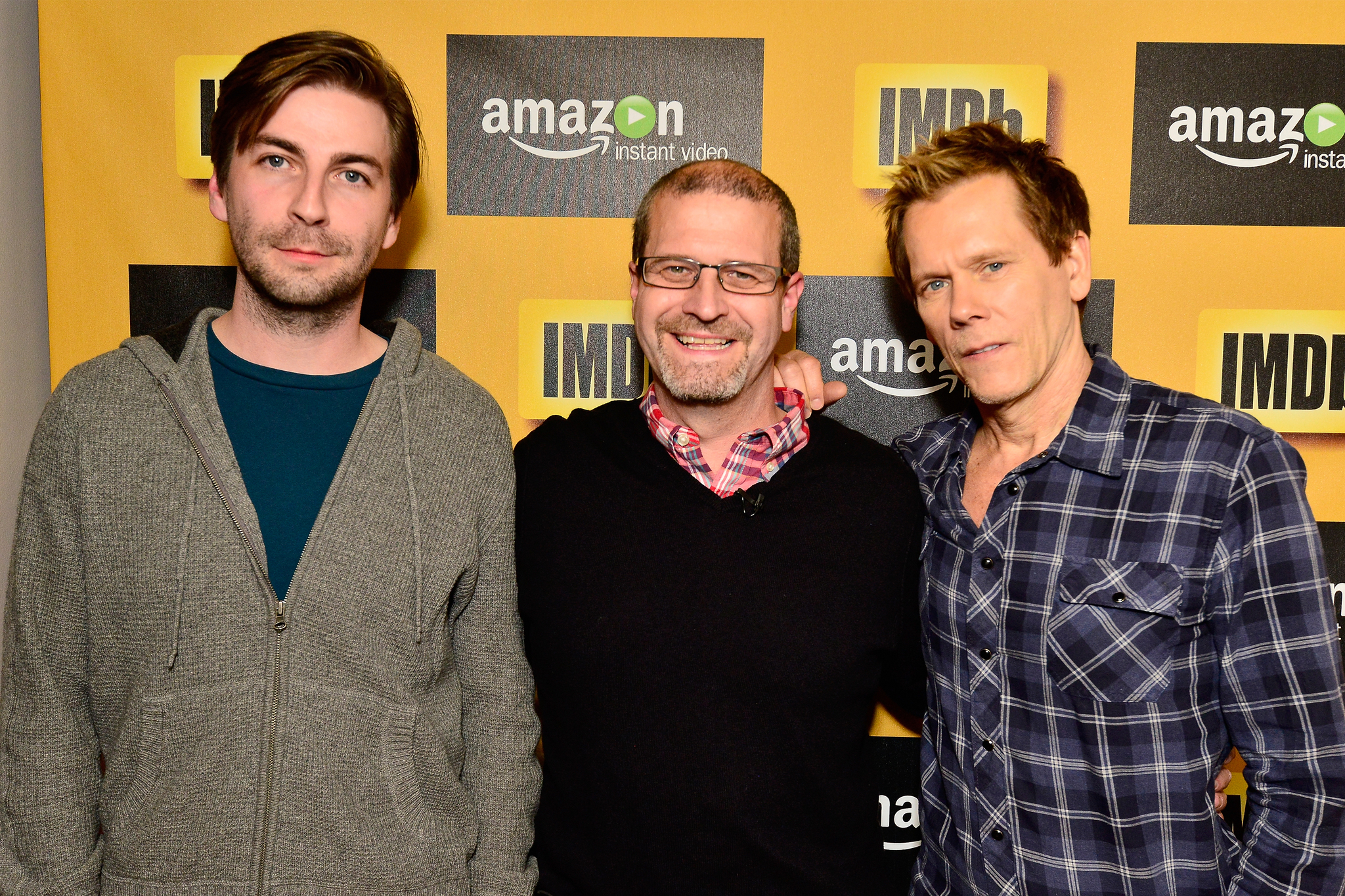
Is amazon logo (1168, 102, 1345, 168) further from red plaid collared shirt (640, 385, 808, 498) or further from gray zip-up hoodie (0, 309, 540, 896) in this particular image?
gray zip-up hoodie (0, 309, 540, 896)

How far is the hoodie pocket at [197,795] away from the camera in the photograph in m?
1.22

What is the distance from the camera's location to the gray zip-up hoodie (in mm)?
1229

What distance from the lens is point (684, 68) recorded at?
185cm

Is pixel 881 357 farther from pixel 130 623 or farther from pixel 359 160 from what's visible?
pixel 130 623

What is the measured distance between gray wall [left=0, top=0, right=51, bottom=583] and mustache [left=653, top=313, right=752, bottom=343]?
140 centimetres

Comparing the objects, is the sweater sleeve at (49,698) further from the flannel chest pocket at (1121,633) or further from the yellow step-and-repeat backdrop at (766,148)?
the flannel chest pocket at (1121,633)

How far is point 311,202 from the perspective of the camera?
4.28 feet

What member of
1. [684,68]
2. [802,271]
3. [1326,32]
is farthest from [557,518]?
[1326,32]

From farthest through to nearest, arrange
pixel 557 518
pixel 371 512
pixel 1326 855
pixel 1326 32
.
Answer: pixel 1326 32 < pixel 557 518 < pixel 371 512 < pixel 1326 855

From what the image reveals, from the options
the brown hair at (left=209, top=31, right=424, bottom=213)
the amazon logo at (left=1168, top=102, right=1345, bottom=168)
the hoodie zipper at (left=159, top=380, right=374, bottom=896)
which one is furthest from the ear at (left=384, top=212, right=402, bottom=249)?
the amazon logo at (left=1168, top=102, right=1345, bottom=168)

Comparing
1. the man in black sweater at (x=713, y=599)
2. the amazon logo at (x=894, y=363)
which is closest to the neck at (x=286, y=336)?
the man in black sweater at (x=713, y=599)

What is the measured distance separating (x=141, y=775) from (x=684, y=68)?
1.60 meters

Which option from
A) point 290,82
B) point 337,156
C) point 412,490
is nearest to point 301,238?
point 337,156

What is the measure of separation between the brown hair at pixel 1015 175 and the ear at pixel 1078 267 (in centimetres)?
2
